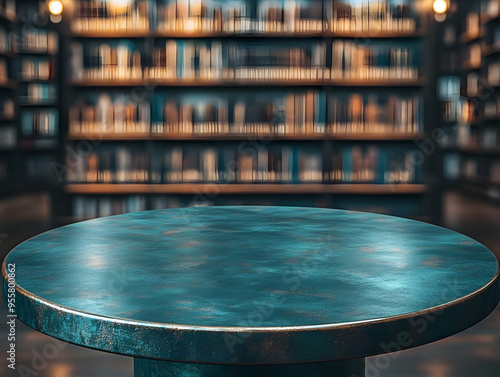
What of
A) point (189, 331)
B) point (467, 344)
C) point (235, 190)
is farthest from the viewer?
point (235, 190)

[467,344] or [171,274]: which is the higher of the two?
[171,274]

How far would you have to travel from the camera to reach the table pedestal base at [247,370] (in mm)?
1112

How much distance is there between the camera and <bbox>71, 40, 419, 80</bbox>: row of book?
4.98 meters

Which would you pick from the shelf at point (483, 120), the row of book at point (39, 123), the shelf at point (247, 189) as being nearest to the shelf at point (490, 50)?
the shelf at point (483, 120)

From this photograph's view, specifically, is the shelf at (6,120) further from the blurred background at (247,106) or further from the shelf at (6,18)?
the blurred background at (247,106)

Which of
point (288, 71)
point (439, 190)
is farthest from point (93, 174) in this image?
point (439, 190)

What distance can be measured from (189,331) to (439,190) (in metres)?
4.75

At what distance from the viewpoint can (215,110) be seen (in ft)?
16.5

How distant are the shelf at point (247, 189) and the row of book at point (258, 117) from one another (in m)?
0.42

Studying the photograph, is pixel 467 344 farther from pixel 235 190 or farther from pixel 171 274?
pixel 235 190

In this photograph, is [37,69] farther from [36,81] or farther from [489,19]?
[489,19]

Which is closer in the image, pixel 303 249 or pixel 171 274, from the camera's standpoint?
pixel 171 274

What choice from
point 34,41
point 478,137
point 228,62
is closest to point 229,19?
Result: point 228,62

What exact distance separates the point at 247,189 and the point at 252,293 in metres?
4.01
